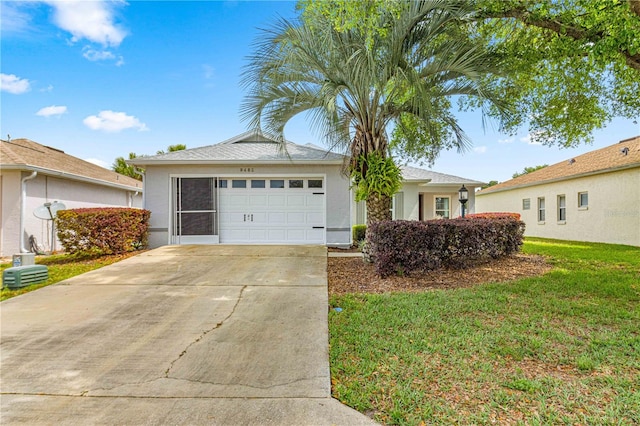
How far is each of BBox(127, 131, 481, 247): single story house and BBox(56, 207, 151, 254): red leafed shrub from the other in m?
1.39

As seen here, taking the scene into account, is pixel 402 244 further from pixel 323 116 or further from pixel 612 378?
pixel 612 378

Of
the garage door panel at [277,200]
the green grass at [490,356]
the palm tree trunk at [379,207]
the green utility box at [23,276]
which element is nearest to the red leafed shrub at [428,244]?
the palm tree trunk at [379,207]

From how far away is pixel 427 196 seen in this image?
715 inches

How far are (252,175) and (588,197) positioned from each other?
49.9ft

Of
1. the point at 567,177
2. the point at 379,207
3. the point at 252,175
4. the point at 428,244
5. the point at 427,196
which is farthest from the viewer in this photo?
the point at 427,196

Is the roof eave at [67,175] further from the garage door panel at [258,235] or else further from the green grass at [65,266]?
the garage door panel at [258,235]

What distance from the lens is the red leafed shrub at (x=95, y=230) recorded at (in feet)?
29.5

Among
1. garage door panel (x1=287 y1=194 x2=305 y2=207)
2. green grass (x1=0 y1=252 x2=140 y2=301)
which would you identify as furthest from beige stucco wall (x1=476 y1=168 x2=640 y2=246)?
green grass (x1=0 y1=252 x2=140 y2=301)

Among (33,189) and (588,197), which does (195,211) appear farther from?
(588,197)

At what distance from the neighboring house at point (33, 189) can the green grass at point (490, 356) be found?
10.8m

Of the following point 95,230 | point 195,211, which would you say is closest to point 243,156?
point 195,211

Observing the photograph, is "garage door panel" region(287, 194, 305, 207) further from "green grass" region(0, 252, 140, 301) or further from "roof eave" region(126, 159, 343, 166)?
"green grass" region(0, 252, 140, 301)

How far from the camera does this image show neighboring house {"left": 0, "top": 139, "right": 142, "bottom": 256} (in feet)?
33.4

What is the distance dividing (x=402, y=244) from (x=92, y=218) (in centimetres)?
842
